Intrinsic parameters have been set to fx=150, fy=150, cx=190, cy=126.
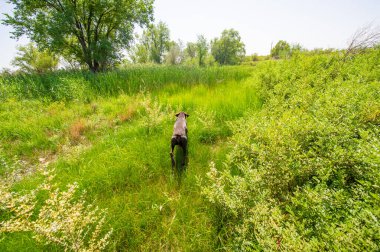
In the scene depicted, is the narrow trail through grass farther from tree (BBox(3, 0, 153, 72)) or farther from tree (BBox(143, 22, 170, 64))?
tree (BBox(143, 22, 170, 64))

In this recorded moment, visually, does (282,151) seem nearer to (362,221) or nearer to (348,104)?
(362,221)

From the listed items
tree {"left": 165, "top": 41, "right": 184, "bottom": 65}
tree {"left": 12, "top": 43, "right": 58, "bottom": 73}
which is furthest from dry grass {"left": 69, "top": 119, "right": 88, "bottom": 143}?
tree {"left": 165, "top": 41, "right": 184, "bottom": 65}

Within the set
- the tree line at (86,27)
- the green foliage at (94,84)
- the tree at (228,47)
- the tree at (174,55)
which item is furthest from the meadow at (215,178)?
the tree at (228,47)

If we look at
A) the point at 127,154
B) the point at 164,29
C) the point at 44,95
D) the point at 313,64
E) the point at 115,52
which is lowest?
the point at 127,154

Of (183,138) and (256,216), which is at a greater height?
(183,138)

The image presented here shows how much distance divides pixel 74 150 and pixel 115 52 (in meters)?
14.1

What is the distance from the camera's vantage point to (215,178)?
191 cm

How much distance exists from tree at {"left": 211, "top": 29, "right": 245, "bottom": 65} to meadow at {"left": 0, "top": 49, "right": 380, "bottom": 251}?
49.3 metres

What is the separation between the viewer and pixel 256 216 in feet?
4.64

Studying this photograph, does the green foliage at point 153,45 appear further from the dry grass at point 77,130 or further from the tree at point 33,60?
the dry grass at point 77,130

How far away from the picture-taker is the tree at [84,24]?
11.1m

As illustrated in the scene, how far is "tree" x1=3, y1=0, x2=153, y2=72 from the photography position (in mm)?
11094

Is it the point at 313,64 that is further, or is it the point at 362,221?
the point at 313,64

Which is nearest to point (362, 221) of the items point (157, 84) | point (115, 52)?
point (157, 84)
